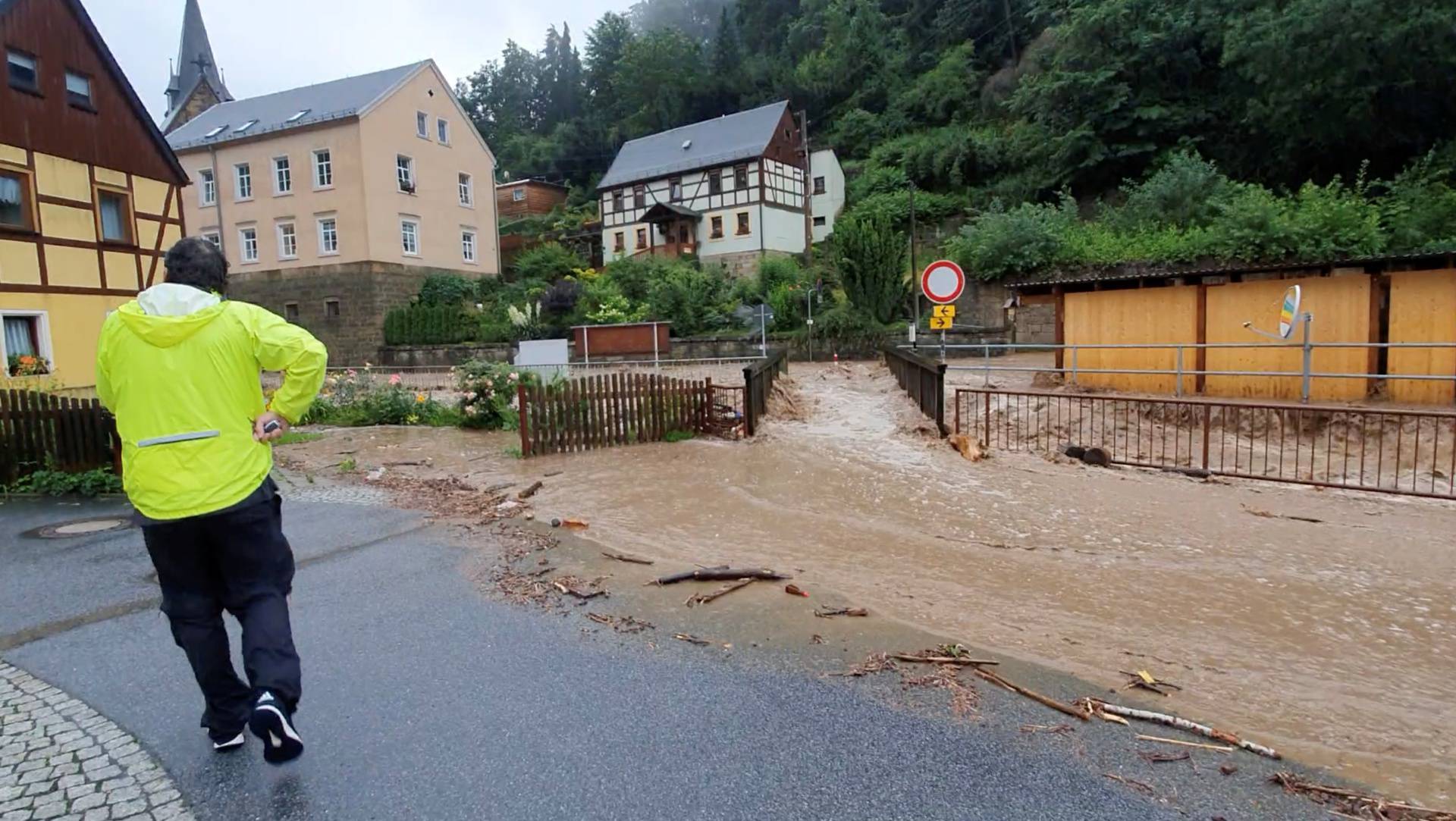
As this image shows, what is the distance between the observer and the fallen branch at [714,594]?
492 cm

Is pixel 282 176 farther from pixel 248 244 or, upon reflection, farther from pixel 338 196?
pixel 248 244

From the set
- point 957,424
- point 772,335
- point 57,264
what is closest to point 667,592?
point 957,424

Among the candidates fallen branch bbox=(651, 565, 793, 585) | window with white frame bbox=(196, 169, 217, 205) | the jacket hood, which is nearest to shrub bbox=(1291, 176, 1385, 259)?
fallen branch bbox=(651, 565, 793, 585)

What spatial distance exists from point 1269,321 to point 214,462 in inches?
629

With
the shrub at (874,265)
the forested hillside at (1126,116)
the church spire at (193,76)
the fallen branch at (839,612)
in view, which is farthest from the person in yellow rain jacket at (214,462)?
the church spire at (193,76)

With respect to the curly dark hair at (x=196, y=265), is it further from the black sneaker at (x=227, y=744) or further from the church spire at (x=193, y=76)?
the church spire at (x=193, y=76)

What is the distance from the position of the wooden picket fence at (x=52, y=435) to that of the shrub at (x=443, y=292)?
2738 cm

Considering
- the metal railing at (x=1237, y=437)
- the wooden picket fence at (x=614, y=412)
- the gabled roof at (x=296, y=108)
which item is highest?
the gabled roof at (x=296, y=108)

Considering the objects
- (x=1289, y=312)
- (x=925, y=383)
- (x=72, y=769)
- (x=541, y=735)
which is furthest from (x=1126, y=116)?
(x=72, y=769)

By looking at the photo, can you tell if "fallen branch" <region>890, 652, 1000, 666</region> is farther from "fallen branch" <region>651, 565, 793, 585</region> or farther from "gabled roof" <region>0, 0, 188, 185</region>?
"gabled roof" <region>0, 0, 188, 185</region>

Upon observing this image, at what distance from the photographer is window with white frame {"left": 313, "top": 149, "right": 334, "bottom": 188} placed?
3409cm

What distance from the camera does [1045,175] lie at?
128 feet

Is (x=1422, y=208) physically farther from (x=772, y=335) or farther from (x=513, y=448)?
(x=513, y=448)

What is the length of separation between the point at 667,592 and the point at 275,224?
124 ft
